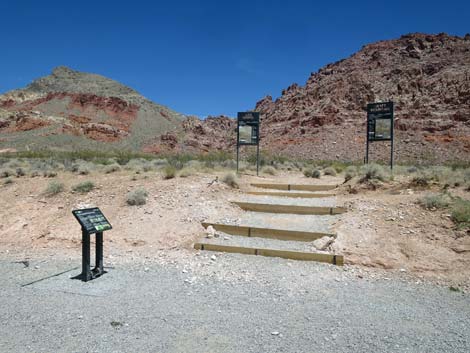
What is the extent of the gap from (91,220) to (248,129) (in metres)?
10.7

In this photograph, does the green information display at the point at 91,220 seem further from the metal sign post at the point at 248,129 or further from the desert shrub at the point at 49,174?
the metal sign post at the point at 248,129

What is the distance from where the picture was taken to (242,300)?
204 inches

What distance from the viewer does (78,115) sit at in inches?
2638

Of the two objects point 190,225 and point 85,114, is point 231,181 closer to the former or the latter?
point 190,225

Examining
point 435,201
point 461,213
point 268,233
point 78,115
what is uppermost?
point 78,115

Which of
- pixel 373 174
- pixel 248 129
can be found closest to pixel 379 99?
pixel 248 129

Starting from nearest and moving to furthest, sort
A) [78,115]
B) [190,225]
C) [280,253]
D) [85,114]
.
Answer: [280,253] < [190,225] < [78,115] < [85,114]

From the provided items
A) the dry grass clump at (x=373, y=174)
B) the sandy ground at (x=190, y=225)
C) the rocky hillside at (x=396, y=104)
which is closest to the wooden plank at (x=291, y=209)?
the sandy ground at (x=190, y=225)

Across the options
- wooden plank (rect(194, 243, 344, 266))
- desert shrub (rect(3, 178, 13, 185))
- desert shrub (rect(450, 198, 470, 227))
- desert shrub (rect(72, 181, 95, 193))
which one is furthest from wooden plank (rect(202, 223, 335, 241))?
desert shrub (rect(3, 178, 13, 185))

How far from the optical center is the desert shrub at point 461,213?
717 centimetres

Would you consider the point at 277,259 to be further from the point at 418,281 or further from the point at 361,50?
the point at 361,50

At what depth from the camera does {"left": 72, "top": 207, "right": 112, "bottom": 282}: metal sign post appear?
→ 19.8ft

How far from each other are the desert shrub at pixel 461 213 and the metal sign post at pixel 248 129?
28.1ft

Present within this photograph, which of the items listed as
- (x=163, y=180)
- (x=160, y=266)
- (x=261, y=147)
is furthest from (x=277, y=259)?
(x=261, y=147)
